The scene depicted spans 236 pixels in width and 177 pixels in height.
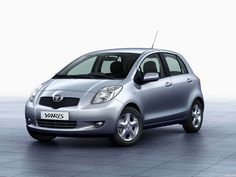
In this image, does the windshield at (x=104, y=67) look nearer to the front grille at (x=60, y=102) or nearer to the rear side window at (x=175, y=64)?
the front grille at (x=60, y=102)

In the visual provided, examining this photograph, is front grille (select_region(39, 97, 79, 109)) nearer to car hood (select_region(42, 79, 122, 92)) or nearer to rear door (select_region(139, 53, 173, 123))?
car hood (select_region(42, 79, 122, 92))

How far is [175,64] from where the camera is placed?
48.9 feet

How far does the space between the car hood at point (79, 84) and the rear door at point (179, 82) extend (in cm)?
162

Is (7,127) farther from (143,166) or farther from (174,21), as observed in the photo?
(174,21)

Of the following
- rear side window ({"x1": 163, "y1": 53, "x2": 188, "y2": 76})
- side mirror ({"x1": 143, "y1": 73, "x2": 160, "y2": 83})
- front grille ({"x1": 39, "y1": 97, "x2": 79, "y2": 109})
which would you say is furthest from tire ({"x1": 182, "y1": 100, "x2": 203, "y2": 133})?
front grille ({"x1": 39, "y1": 97, "x2": 79, "y2": 109})

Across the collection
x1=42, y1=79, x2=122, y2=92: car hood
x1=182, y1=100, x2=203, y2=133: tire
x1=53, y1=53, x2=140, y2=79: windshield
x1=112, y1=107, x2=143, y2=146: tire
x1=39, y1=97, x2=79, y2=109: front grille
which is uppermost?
x1=53, y1=53, x2=140, y2=79: windshield

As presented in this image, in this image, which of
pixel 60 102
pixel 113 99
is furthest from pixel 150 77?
pixel 60 102

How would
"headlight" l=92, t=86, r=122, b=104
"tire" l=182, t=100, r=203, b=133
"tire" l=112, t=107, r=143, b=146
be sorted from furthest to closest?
1. "tire" l=182, t=100, r=203, b=133
2. "tire" l=112, t=107, r=143, b=146
3. "headlight" l=92, t=86, r=122, b=104

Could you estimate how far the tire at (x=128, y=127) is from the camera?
12.5 m

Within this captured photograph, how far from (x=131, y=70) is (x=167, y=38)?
73.2 feet

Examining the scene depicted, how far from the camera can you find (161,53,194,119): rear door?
1406cm

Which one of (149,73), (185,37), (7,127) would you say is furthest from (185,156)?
(185,37)

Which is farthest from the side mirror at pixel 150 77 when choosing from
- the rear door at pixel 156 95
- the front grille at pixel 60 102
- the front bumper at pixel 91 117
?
the front grille at pixel 60 102

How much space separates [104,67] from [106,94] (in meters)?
1.59
